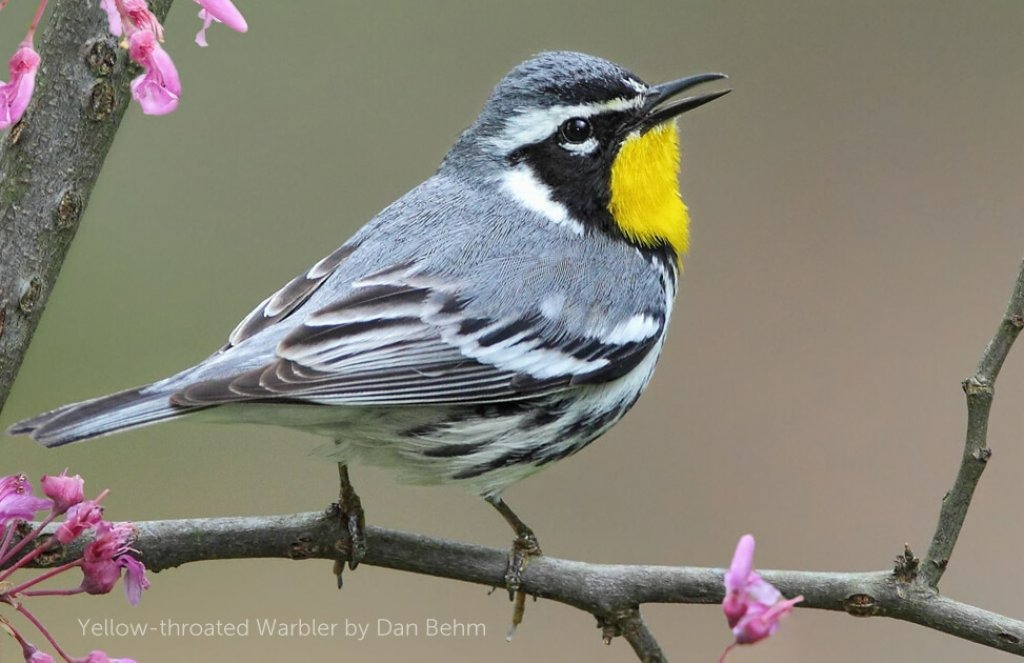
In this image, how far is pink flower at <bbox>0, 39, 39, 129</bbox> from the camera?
7.50ft

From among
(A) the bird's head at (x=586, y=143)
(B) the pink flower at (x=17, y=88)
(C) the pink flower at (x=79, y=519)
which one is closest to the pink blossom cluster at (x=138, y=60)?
(B) the pink flower at (x=17, y=88)

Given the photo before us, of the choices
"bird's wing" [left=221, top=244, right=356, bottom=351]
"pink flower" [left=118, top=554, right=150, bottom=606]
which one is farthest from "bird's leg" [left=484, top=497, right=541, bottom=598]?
"pink flower" [left=118, top=554, right=150, bottom=606]

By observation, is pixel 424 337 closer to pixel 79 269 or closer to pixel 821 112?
pixel 79 269

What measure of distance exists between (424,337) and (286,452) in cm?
378

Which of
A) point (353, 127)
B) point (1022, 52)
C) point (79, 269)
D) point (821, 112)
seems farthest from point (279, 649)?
point (1022, 52)

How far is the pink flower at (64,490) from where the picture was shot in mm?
2414

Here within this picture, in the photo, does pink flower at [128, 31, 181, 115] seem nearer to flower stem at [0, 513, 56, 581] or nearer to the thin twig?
flower stem at [0, 513, 56, 581]

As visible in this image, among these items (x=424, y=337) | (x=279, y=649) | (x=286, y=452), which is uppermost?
(x=424, y=337)

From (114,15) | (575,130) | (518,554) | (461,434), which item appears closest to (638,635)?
(518,554)

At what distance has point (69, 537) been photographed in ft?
8.04

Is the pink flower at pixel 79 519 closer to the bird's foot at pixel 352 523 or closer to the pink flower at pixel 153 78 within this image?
the pink flower at pixel 153 78

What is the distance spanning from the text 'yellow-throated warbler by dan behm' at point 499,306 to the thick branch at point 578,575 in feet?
0.26

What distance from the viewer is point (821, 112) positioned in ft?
28.6

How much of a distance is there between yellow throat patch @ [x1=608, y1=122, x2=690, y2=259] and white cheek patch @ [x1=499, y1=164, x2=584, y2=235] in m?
0.15
